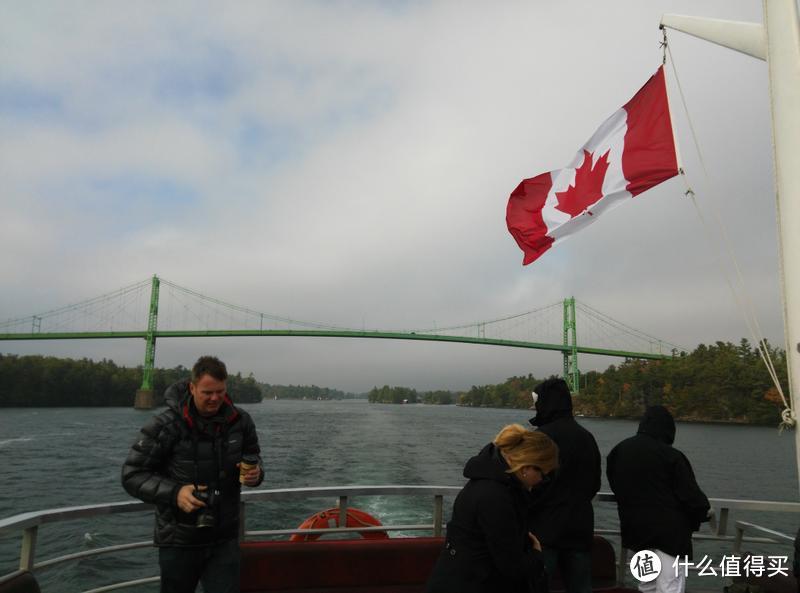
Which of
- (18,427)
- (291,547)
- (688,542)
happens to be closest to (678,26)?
(688,542)

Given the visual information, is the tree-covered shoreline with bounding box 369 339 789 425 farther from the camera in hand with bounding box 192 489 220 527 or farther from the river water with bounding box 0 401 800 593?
the camera in hand with bounding box 192 489 220 527

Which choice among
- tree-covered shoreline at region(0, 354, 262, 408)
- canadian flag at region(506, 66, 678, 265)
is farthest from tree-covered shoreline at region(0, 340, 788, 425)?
canadian flag at region(506, 66, 678, 265)

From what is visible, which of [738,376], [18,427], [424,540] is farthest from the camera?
[738,376]

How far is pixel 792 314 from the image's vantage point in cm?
239

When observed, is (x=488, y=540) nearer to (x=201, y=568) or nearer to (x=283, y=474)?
(x=201, y=568)

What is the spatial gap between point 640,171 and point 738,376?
68.8m

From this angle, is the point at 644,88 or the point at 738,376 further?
the point at 738,376

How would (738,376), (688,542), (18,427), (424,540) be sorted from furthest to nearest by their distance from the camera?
(738,376), (18,427), (424,540), (688,542)

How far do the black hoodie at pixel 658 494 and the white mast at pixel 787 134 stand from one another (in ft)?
1.54

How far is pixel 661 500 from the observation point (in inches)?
105

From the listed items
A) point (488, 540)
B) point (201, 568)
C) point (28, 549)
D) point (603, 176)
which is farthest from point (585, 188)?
point (28, 549)

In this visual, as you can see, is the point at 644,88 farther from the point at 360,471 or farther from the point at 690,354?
the point at 690,354

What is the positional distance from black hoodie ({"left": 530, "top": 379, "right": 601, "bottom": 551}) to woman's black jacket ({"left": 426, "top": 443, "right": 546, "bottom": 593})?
0.73 meters

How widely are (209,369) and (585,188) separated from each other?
2.95 metres
